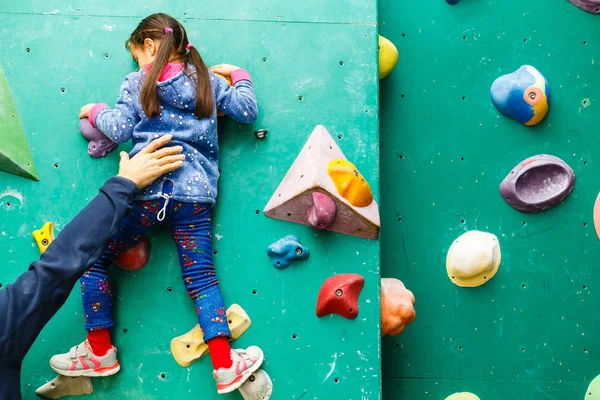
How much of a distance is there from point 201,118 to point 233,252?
0.48 meters

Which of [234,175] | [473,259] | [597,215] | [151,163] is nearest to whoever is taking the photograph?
[151,163]

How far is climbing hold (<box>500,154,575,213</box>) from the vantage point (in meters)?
3.03

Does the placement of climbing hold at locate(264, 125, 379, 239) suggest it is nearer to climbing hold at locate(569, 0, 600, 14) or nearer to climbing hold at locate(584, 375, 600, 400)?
climbing hold at locate(584, 375, 600, 400)

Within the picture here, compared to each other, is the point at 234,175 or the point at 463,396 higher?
the point at 234,175

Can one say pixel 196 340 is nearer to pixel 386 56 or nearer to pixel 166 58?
pixel 166 58

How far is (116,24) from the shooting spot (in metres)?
2.81

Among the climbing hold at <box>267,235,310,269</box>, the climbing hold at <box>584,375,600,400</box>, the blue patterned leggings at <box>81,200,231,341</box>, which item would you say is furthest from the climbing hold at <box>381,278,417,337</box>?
the climbing hold at <box>584,375,600,400</box>

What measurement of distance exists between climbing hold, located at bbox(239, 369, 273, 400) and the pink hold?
541 mm

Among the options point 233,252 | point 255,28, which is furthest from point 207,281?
point 255,28

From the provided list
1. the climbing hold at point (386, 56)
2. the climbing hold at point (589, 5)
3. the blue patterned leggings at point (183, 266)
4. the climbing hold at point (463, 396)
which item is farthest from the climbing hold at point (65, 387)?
the climbing hold at point (589, 5)

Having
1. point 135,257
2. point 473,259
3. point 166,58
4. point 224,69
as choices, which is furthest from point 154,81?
point 473,259

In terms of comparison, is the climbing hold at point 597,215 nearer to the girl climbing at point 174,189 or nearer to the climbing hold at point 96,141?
the girl climbing at point 174,189

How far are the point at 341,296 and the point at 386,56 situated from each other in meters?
1.02

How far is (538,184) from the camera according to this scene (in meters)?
3.08
